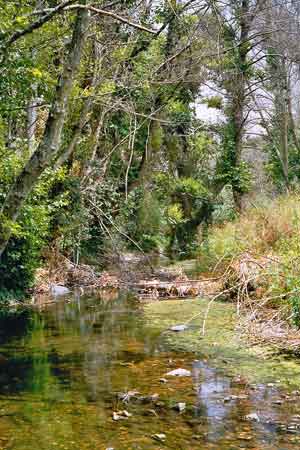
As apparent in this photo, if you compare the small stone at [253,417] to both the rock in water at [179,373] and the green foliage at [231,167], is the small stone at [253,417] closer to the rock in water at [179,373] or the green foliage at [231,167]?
the rock in water at [179,373]

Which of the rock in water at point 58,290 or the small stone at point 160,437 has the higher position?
the rock in water at point 58,290

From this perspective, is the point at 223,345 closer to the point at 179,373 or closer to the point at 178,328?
the point at 178,328

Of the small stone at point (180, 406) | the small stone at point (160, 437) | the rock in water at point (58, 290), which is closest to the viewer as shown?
the small stone at point (160, 437)

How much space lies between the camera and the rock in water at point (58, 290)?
1294 centimetres

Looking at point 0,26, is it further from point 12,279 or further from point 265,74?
point 265,74

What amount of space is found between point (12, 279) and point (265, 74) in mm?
14266

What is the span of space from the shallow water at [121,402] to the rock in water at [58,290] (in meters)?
4.61

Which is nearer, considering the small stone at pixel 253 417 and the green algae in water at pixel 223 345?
A: the small stone at pixel 253 417

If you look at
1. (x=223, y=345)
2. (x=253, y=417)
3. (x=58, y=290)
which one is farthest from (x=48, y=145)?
(x=58, y=290)

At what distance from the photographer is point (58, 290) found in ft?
43.3

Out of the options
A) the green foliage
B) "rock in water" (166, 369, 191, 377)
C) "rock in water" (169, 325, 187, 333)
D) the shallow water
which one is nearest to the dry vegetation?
"rock in water" (169, 325, 187, 333)

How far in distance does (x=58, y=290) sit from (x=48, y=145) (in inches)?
334

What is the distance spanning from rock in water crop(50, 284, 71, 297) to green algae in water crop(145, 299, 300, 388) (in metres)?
3.01

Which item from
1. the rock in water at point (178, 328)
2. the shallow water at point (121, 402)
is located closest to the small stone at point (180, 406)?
the shallow water at point (121, 402)
